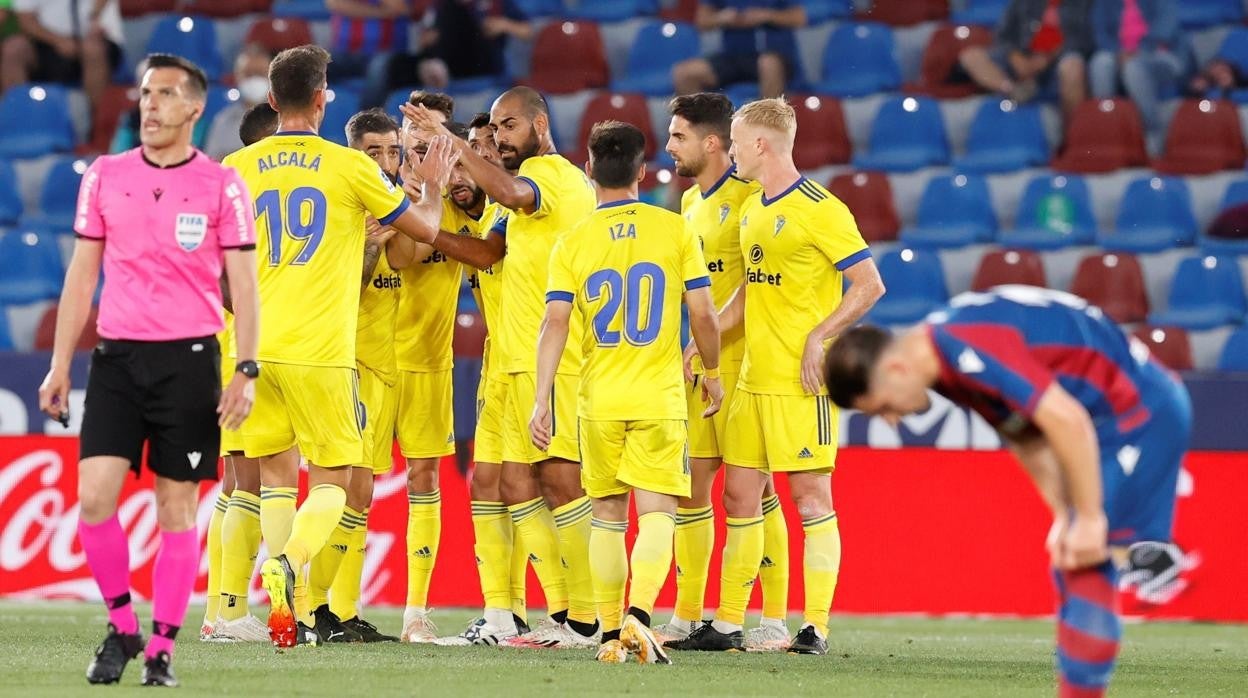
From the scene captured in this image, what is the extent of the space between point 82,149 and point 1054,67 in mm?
8266

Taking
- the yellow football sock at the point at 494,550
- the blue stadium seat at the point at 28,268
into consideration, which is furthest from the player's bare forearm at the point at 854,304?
the blue stadium seat at the point at 28,268

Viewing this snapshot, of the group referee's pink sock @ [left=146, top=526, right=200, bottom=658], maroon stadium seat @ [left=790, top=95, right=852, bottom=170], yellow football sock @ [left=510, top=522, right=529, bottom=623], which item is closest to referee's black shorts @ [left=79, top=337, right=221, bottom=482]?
referee's pink sock @ [left=146, top=526, right=200, bottom=658]

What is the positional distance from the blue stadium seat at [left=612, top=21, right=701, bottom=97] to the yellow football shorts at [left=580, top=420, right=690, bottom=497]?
833cm

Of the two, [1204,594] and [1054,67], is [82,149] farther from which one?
[1204,594]

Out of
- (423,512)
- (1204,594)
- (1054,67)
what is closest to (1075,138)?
(1054,67)

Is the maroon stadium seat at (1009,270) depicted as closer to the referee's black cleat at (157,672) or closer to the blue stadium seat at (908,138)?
the blue stadium seat at (908,138)

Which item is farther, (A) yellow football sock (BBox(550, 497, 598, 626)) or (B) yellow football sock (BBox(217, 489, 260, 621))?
(A) yellow football sock (BBox(550, 497, 598, 626))

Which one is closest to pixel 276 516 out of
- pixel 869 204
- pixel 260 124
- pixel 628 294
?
pixel 628 294

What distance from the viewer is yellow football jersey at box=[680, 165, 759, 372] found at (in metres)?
8.77

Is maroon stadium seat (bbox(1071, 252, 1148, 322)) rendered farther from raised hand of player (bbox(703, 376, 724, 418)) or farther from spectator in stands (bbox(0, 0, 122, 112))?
spectator in stands (bbox(0, 0, 122, 112))

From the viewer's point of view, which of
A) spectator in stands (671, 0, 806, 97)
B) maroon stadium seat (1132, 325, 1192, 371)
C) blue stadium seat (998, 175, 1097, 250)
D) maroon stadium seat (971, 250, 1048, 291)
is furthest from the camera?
spectator in stands (671, 0, 806, 97)

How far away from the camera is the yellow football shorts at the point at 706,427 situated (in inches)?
340

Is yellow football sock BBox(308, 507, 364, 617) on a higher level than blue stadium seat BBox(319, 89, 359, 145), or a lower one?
lower

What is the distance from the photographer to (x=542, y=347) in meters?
7.56
